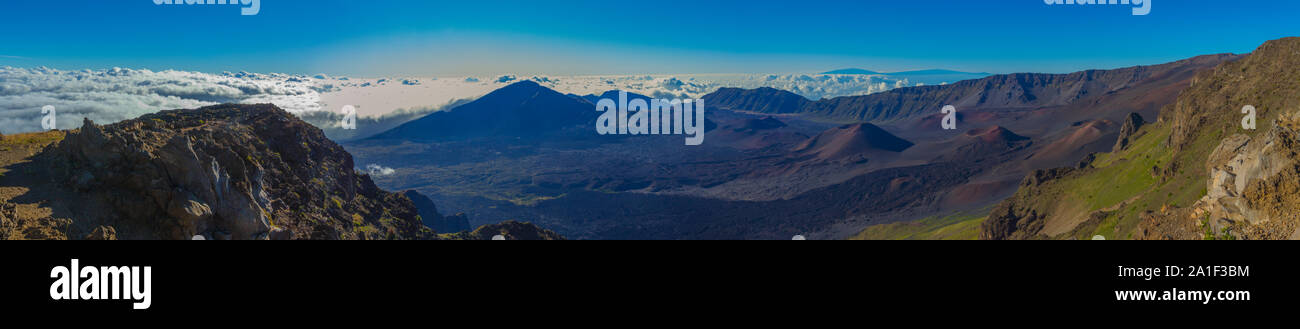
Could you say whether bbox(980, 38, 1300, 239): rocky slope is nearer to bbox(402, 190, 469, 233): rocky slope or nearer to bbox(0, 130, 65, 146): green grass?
bbox(0, 130, 65, 146): green grass

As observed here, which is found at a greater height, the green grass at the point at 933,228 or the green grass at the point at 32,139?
the green grass at the point at 32,139

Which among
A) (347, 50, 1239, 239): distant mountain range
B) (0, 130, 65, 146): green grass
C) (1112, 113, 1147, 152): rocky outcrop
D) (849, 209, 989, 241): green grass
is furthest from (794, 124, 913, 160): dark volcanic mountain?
(0, 130, 65, 146): green grass

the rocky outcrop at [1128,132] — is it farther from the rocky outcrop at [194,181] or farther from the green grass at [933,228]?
the rocky outcrop at [194,181]

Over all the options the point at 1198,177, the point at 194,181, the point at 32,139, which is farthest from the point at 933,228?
the point at 32,139

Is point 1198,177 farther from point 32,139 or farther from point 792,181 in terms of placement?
point 792,181

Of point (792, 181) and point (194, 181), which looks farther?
point (792, 181)

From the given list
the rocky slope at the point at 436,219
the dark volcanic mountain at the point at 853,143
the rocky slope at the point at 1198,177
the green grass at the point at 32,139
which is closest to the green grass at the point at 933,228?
the rocky slope at the point at 1198,177

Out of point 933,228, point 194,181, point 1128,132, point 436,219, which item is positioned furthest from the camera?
point 436,219

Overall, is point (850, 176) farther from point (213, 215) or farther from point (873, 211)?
point (213, 215)
